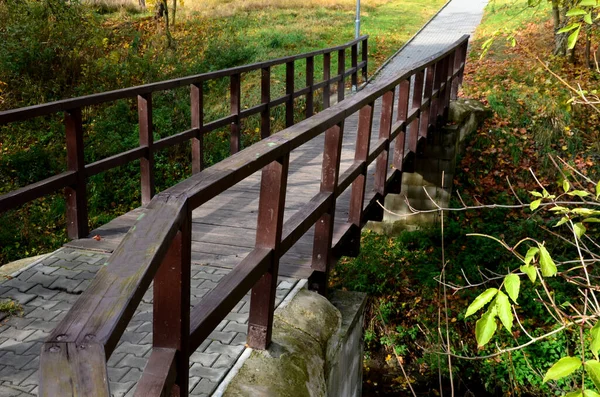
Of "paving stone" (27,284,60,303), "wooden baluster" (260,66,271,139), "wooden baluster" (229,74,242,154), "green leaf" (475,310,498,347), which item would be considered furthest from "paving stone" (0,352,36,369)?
"wooden baluster" (260,66,271,139)

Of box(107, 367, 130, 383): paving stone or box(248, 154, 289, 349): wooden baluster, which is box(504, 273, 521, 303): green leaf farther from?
box(107, 367, 130, 383): paving stone

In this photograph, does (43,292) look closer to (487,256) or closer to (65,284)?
(65,284)

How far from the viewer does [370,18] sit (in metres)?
25.5

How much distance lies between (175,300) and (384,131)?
14.7 ft

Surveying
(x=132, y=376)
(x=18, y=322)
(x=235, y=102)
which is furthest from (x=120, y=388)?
(x=235, y=102)

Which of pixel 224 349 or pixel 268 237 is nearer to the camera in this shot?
pixel 268 237

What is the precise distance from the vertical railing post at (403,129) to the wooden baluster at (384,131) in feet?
2.02

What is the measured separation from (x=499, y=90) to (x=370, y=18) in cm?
1208

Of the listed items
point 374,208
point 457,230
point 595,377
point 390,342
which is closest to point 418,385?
point 390,342

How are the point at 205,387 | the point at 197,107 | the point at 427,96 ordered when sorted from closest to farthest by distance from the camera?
the point at 205,387, the point at 197,107, the point at 427,96

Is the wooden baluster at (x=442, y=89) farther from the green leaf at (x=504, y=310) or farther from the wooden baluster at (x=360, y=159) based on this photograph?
the green leaf at (x=504, y=310)

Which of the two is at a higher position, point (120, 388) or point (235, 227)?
point (120, 388)

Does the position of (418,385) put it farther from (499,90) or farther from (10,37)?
(10,37)

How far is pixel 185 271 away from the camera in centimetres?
216
